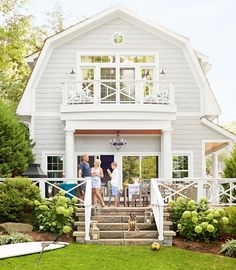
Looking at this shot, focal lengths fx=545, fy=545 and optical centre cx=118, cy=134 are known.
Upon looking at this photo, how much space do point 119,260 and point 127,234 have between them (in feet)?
7.38

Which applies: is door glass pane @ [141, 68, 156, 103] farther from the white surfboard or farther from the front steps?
the white surfboard

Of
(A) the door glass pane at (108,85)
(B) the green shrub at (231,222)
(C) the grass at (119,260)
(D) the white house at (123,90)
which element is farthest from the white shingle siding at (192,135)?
(C) the grass at (119,260)

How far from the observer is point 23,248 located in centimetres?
1219

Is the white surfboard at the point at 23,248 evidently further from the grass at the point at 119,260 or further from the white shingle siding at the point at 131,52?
the white shingle siding at the point at 131,52

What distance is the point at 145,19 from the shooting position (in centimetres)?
2077

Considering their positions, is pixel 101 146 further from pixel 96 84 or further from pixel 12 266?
pixel 12 266

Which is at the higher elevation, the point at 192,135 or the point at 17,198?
the point at 192,135

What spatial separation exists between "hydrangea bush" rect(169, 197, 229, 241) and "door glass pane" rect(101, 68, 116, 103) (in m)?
6.83

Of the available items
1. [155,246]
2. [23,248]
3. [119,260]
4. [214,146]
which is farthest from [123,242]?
[214,146]

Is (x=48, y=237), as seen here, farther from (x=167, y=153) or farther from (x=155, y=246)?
(x=167, y=153)

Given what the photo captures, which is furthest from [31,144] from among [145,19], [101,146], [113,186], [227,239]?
[227,239]

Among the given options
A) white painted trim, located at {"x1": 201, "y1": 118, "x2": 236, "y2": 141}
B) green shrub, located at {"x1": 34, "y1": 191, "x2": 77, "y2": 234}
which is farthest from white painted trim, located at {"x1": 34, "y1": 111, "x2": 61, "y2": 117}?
green shrub, located at {"x1": 34, "y1": 191, "x2": 77, "y2": 234}

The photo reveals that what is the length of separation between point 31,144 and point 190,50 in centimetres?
704

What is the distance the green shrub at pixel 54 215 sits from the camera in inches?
551
